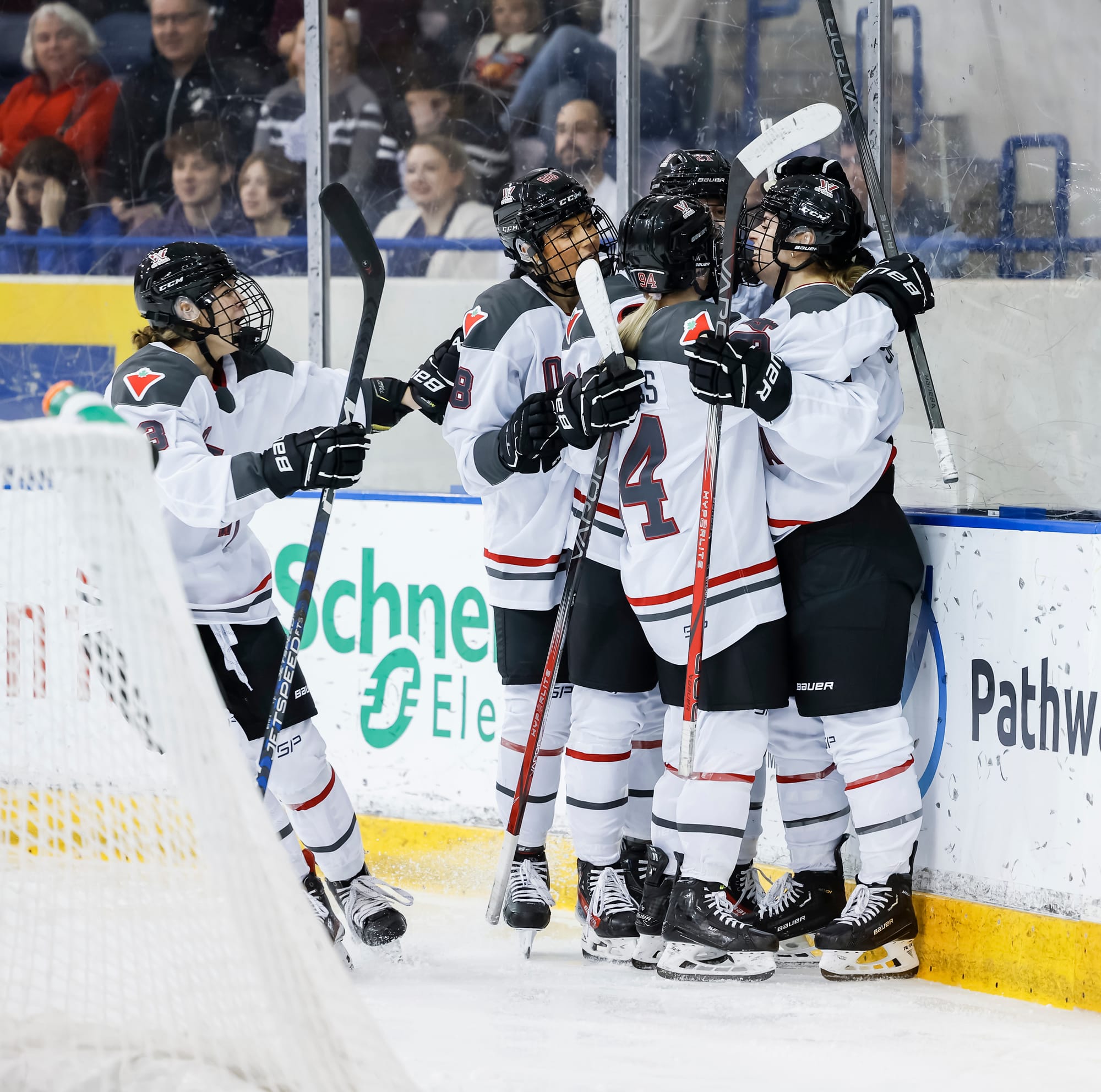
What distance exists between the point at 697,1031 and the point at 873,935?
40 centimetres

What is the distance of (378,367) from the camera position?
4.18 m

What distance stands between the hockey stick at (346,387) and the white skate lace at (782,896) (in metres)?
0.90

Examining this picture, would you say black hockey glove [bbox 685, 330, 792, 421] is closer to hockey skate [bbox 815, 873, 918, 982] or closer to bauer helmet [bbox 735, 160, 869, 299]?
bauer helmet [bbox 735, 160, 869, 299]

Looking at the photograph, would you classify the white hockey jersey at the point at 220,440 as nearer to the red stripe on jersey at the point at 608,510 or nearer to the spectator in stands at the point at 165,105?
the red stripe on jersey at the point at 608,510

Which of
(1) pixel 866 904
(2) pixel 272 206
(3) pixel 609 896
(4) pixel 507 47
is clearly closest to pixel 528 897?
(3) pixel 609 896

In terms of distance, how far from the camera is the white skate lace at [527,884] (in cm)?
280

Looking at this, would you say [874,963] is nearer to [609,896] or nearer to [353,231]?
[609,896]

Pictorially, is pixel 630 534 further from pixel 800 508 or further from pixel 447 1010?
pixel 447 1010

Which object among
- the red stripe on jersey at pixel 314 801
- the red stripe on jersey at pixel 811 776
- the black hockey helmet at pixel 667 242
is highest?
the black hockey helmet at pixel 667 242

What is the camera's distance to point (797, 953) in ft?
9.02

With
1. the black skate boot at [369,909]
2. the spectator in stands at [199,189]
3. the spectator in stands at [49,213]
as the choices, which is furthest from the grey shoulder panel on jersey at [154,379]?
the spectator in stands at [49,213]

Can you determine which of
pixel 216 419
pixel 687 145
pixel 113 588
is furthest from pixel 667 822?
pixel 687 145

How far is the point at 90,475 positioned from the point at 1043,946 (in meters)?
1.67

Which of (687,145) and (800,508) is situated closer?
(800,508)
